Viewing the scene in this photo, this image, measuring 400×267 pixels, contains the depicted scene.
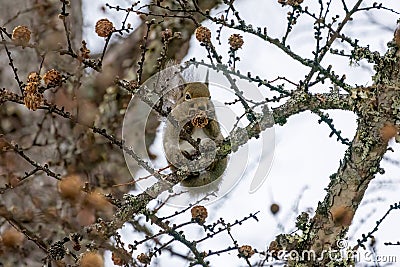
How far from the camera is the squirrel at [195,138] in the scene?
1.19 metres

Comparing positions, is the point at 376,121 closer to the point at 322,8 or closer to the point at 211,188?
the point at 322,8

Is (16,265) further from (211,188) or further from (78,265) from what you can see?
(78,265)

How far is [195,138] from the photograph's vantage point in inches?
51.9

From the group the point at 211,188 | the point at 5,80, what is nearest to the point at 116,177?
the point at 5,80

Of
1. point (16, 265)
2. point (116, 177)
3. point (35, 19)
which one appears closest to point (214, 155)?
point (16, 265)

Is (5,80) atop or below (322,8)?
atop

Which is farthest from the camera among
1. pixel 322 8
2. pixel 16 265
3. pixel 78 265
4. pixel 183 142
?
pixel 16 265

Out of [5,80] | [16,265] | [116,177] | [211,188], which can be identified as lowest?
[211,188]

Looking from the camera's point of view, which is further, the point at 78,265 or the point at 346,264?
the point at 346,264

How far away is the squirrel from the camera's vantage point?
3.90 feet

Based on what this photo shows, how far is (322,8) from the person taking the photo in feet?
3.87

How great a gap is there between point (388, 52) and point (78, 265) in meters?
0.63

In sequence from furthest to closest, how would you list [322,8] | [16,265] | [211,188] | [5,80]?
[5,80] < [16,265] < [211,188] < [322,8]

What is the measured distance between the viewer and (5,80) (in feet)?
8.23
